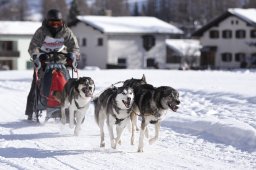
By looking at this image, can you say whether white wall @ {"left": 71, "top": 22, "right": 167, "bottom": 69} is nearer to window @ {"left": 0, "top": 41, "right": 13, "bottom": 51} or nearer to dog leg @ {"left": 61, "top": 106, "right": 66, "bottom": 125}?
window @ {"left": 0, "top": 41, "right": 13, "bottom": 51}

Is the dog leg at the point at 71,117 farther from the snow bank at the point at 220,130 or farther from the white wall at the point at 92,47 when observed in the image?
the white wall at the point at 92,47

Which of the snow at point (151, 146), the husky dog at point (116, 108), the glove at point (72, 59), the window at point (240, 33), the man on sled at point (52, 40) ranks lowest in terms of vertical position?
the snow at point (151, 146)

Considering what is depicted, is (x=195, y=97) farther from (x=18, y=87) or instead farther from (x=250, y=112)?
(x=18, y=87)

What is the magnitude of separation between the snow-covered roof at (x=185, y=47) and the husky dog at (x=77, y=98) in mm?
56230

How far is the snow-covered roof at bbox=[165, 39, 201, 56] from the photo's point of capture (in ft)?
220

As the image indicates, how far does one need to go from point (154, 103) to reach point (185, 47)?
62635 millimetres

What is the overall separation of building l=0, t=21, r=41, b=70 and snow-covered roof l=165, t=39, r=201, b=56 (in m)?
16.3

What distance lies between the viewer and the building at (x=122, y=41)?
54344 millimetres

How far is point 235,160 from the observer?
23.1 ft

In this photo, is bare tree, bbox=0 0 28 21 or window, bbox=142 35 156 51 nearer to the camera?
window, bbox=142 35 156 51

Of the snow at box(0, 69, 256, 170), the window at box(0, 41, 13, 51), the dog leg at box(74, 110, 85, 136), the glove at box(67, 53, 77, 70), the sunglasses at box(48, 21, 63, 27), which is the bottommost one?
the snow at box(0, 69, 256, 170)

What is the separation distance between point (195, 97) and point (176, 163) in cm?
812

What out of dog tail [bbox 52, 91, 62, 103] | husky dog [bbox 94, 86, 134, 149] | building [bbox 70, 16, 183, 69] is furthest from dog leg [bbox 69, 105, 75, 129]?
building [bbox 70, 16, 183, 69]

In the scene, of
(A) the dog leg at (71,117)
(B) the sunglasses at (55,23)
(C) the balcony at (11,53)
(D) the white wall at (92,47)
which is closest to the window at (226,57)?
(D) the white wall at (92,47)
